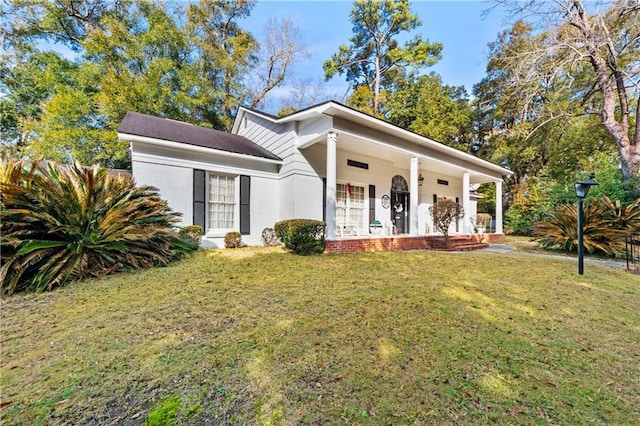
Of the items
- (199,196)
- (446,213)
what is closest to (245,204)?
(199,196)

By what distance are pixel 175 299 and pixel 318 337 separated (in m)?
2.22

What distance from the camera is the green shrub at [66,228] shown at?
12.7 ft

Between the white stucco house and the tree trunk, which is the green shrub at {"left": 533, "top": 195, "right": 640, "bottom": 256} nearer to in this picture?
the white stucco house

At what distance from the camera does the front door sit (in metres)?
11.8

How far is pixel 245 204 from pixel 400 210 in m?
7.04

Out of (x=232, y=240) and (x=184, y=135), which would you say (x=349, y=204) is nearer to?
(x=232, y=240)

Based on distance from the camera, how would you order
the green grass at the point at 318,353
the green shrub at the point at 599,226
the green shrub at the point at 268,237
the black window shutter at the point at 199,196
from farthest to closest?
the green shrub at the point at 268,237, the black window shutter at the point at 199,196, the green shrub at the point at 599,226, the green grass at the point at 318,353

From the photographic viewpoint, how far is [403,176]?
39.7 feet

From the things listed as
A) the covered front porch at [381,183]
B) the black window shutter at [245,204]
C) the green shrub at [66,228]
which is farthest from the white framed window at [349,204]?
the green shrub at [66,228]

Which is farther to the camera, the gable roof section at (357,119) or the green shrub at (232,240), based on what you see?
the green shrub at (232,240)

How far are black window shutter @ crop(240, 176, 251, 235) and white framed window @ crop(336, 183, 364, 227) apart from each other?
3.35 m

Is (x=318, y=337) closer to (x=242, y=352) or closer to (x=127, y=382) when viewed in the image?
(x=242, y=352)

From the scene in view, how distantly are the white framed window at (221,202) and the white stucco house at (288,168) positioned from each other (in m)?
0.03

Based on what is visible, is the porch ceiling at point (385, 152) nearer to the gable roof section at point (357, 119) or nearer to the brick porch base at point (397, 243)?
the gable roof section at point (357, 119)
